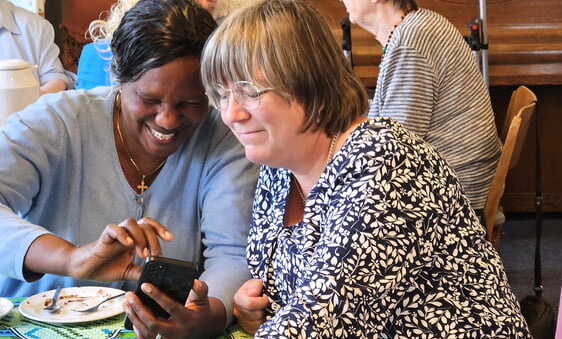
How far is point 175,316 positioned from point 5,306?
12.8 inches

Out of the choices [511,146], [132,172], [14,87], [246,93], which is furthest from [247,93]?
[511,146]

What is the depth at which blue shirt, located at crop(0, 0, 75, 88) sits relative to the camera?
365 centimetres

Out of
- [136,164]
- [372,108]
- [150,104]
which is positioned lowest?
[372,108]

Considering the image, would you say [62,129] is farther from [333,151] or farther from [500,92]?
[500,92]

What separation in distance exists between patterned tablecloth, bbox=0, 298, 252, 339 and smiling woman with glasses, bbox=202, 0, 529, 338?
0.21 m

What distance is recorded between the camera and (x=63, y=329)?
1265 mm

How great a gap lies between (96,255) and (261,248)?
0.94 feet

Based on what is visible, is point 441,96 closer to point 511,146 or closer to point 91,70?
Result: point 511,146

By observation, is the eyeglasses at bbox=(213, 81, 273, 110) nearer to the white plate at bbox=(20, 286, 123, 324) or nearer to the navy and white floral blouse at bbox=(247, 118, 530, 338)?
the navy and white floral blouse at bbox=(247, 118, 530, 338)

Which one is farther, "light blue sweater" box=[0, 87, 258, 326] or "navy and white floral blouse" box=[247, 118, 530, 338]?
"light blue sweater" box=[0, 87, 258, 326]

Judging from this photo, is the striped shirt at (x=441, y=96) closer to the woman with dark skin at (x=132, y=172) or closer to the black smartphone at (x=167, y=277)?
the woman with dark skin at (x=132, y=172)

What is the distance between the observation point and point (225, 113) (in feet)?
4.10

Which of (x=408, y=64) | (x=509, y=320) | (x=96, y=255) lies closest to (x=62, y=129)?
(x=96, y=255)

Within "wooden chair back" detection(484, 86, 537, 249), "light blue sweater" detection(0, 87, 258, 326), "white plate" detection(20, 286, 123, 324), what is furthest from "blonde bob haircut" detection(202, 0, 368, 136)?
"wooden chair back" detection(484, 86, 537, 249)
